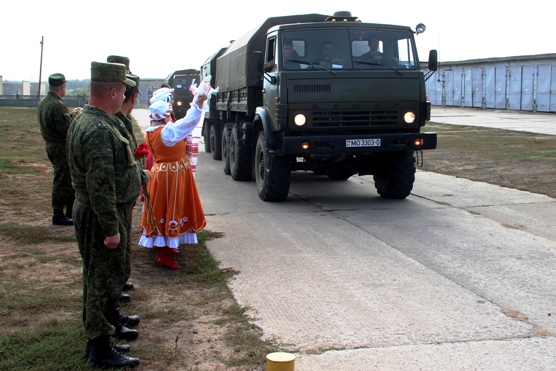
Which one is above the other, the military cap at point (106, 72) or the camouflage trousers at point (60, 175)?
the military cap at point (106, 72)

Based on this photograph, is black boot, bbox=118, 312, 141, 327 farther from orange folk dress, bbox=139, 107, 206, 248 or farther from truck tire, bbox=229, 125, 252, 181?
truck tire, bbox=229, 125, 252, 181

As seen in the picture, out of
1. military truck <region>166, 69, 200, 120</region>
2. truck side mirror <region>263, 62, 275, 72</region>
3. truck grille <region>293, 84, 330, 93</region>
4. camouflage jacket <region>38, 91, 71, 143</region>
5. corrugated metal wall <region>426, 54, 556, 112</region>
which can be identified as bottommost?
camouflage jacket <region>38, 91, 71, 143</region>

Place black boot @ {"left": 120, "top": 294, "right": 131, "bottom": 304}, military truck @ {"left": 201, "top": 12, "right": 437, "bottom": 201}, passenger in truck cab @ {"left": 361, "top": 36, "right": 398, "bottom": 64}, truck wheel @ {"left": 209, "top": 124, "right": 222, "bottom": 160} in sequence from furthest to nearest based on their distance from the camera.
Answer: truck wheel @ {"left": 209, "top": 124, "right": 222, "bottom": 160} < passenger in truck cab @ {"left": 361, "top": 36, "right": 398, "bottom": 64} < military truck @ {"left": 201, "top": 12, "right": 437, "bottom": 201} < black boot @ {"left": 120, "top": 294, "right": 131, "bottom": 304}

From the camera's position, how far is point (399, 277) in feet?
21.0

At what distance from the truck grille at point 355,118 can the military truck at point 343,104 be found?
15 millimetres

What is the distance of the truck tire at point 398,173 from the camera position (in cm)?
1090

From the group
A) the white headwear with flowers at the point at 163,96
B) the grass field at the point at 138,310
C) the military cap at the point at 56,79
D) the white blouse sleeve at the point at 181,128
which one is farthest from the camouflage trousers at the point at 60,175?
the white blouse sleeve at the point at 181,128

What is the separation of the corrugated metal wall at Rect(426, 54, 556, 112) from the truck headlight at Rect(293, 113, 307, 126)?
110ft

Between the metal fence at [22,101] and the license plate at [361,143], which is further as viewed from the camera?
the metal fence at [22,101]

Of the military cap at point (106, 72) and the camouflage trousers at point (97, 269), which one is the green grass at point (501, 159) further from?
the military cap at point (106, 72)

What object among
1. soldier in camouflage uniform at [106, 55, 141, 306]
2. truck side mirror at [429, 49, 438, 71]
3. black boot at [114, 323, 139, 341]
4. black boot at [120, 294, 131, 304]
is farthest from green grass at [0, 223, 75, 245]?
truck side mirror at [429, 49, 438, 71]

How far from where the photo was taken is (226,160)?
15.5 metres

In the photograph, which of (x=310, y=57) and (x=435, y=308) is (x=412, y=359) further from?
(x=310, y=57)

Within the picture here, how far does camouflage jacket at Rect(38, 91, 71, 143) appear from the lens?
846 cm
